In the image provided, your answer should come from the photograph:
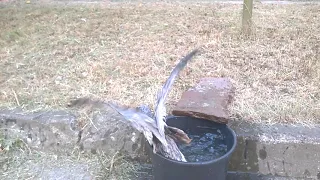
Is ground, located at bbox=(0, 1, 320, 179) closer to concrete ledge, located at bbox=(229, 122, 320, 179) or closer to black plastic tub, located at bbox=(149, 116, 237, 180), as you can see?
concrete ledge, located at bbox=(229, 122, 320, 179)

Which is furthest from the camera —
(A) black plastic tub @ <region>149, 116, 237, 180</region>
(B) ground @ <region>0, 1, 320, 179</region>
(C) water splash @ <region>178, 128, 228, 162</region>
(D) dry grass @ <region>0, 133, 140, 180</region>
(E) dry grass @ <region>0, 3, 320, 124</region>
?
(E) dry grass @ <region>0, 3, 320, 124</region>

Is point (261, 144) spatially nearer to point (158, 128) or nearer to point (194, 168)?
point (194, 168)

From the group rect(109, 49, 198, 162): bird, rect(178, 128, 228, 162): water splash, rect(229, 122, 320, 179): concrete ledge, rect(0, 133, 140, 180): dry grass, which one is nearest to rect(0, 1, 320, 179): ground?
rect(0, 133, 140, 180): dry grass

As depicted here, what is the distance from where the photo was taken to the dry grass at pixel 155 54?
2.80 meters

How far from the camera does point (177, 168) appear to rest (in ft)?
6.21

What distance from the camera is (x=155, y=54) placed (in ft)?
11.7

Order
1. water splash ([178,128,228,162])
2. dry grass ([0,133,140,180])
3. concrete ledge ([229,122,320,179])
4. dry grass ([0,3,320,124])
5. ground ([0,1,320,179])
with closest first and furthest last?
1. water splash ([178,128,228,162])
2. concrete ledge ([229,122,320,179])
3. dry grass ([0,133,140,180])
4. ground ([0,1,320,179])
5. dry grass ([0,3,320,124])

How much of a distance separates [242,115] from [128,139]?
2.26 feet

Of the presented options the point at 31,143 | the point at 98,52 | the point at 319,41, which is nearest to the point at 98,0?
the point at 98,52

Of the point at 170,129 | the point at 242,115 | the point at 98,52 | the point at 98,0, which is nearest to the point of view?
the point at 170,129

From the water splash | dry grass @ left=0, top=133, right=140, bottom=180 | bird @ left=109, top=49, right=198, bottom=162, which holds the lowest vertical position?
dry grass @ left=0, top=133, right=140, bottom=180

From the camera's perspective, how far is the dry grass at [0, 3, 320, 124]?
9.19 feet

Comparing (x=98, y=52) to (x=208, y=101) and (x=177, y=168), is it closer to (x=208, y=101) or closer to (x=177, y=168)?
(x=208, y=101)

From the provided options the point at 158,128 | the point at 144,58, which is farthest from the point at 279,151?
the point at 144,58
